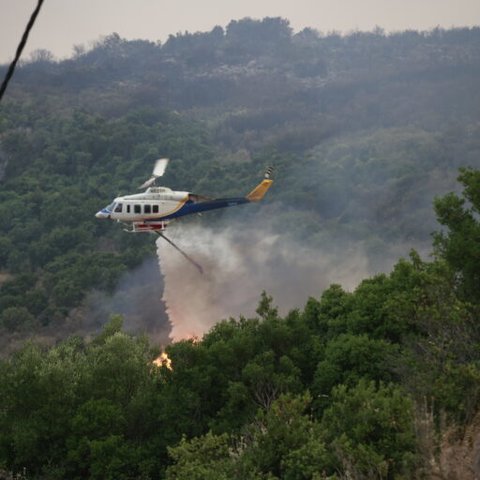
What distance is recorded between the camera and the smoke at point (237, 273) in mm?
112312

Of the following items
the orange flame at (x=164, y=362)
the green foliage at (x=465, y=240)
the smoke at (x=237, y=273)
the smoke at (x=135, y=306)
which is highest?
the green foliage at (x=465, y=240)

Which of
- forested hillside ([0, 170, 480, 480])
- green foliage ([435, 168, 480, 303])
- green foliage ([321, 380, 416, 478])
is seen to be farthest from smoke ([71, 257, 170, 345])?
green foliage ([321, 380, 416, 478])

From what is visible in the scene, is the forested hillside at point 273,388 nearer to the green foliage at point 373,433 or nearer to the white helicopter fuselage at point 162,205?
the green foliage at point 373,433

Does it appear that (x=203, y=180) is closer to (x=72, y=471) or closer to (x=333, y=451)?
(x=72, y=471)

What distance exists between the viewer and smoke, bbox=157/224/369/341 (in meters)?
112

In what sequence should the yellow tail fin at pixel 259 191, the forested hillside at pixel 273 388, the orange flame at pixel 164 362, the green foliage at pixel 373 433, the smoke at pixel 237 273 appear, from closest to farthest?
the green foliage at pixel 373 433, the forested hillside at pixel 273 388, the yellow tail fin at pixel 259 191, the orange flame at pixel 164 362, the smoke at pixel 237 273

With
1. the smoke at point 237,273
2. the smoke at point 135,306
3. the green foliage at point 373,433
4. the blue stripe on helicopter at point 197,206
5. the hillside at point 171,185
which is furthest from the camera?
the hillside at point 171,185

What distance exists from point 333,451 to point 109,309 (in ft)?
318

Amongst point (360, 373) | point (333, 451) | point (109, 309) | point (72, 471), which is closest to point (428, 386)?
point (333, 451)

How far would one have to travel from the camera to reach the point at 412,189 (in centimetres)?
16188

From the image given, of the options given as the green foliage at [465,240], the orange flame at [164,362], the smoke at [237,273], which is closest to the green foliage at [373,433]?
the green foliage at [465,240]

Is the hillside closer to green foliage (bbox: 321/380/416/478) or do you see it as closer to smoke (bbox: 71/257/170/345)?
smoke (bbox: 71/257/170/345)

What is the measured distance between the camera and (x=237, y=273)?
129750 millimetres

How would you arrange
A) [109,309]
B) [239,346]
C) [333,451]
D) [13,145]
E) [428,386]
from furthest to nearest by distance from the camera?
[13,145] < [109,309] < [239,346] < [428,386] < [333,451]
